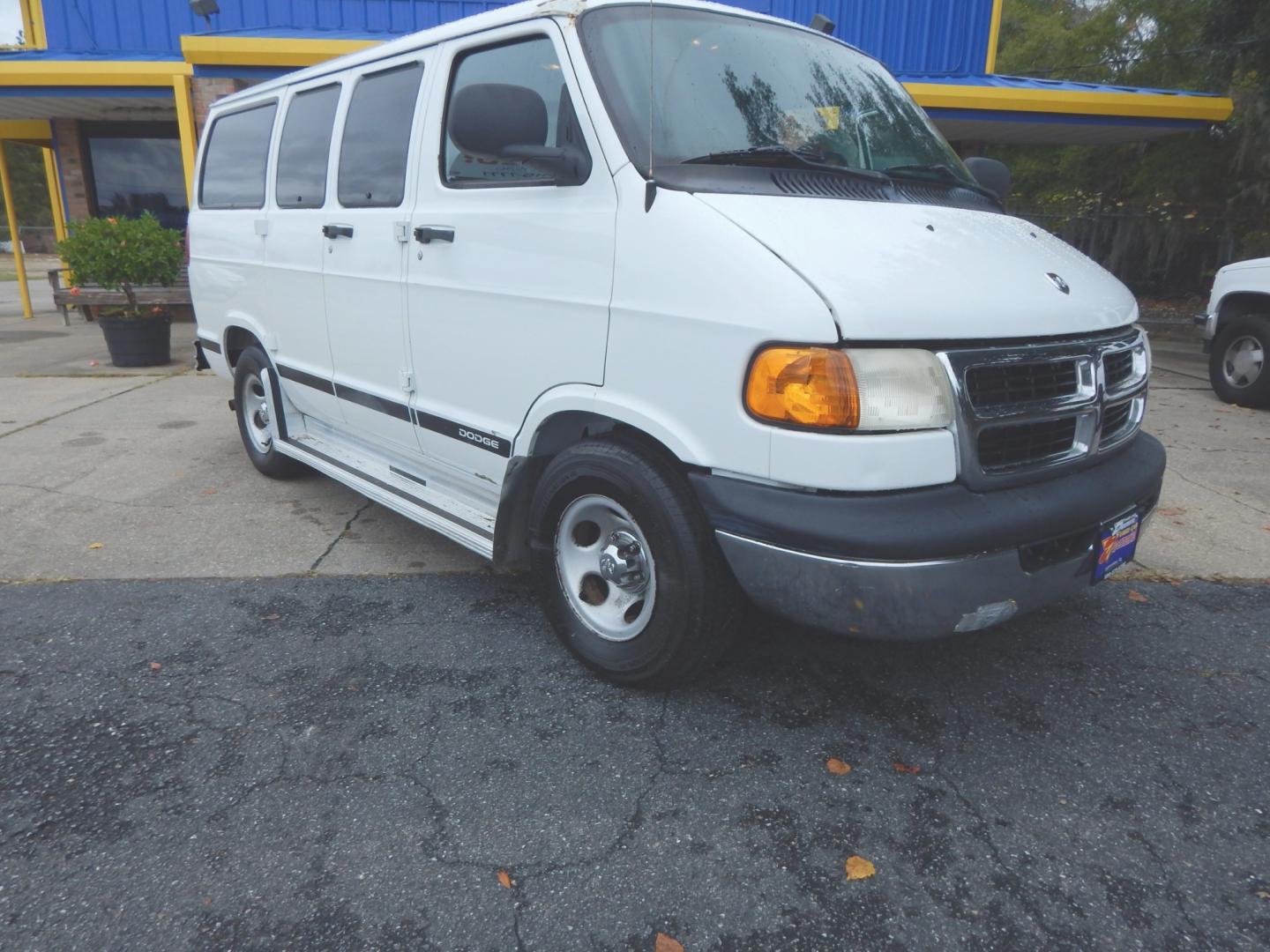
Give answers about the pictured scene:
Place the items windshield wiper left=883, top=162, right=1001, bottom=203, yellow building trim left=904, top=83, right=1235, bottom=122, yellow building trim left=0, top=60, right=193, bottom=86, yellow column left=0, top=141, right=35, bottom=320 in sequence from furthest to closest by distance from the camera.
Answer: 1. yellow column left=0, top=141, right=35, bottom=320
2. yellow building trim left=904, top=83, right=1235, bottom=122
3. yellow building trim left=0, top=60, right=193, bottom=86
4. windshield wiper left=883, top=162, right=1001, bottom=203

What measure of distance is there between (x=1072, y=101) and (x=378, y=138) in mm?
10512

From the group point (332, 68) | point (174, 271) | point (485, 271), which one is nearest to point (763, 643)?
point (485, 271)

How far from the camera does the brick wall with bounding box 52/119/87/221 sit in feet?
45.8

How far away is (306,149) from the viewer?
443 centimetres

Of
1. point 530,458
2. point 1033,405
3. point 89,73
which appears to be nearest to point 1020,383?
point 1033,405

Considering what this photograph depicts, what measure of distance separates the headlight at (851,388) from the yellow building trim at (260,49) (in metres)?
9.46

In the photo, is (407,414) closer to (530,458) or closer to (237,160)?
(530,458)

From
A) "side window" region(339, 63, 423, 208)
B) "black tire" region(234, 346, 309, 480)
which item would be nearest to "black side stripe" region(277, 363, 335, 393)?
"black tire" region(234, 346, 309, 480)

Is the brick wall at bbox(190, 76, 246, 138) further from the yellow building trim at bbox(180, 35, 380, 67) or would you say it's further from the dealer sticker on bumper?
the dealer sticker on bumper

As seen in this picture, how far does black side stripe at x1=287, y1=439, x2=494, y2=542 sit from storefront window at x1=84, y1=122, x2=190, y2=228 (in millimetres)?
11680

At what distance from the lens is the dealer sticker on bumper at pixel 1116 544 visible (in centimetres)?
274

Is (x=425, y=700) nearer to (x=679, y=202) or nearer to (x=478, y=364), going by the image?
(x=478, y=364)

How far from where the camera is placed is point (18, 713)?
9.72ft

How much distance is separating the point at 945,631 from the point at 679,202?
142 centimetres
